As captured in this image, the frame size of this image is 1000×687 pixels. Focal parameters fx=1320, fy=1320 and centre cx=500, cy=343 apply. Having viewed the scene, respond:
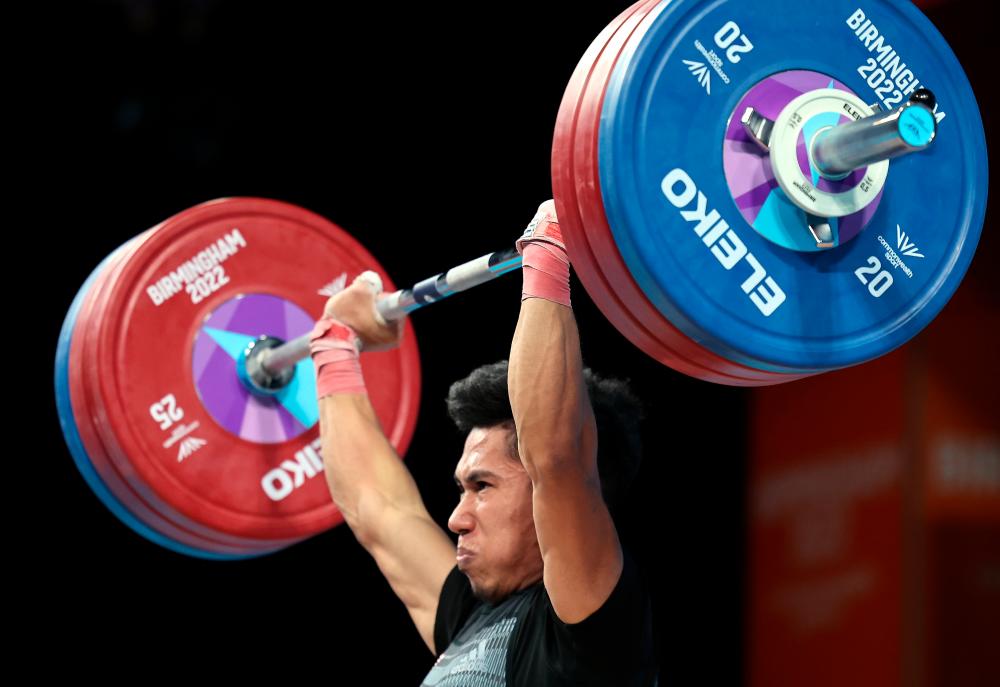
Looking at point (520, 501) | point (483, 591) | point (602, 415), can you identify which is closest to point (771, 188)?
point (602, 415)

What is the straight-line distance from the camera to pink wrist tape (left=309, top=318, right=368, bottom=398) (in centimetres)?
302

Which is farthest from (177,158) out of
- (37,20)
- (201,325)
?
(201,325)

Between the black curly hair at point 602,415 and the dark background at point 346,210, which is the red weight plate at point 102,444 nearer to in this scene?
the black curly hair at point 602,415

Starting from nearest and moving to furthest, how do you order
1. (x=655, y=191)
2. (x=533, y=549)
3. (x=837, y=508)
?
(x=655, y=191), (x=533, y=549), (x=837, y=508)

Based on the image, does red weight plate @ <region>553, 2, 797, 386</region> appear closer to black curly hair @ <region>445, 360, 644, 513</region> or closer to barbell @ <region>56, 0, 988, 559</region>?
barbell @ <region>56, 0, 988, 559</region>

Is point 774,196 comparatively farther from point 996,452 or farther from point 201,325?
point 996,452

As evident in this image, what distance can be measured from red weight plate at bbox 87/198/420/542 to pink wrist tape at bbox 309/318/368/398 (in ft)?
0.74

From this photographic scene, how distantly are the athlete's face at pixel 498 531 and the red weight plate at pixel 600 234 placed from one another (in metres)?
0.61

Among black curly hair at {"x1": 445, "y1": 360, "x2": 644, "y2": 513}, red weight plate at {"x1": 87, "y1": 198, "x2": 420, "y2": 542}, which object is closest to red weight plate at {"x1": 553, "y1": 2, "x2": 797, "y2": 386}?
black curly hair at {"x1": 445, "y1": 360, "x2": 644, "y2": 513}

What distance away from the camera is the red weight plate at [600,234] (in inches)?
73.8

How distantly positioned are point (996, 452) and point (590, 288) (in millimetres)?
2436

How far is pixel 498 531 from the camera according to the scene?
2.47m

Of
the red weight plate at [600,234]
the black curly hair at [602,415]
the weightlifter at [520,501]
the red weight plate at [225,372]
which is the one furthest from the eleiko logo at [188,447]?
the red weight plate at [600,234]

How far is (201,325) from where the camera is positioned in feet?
10.4
